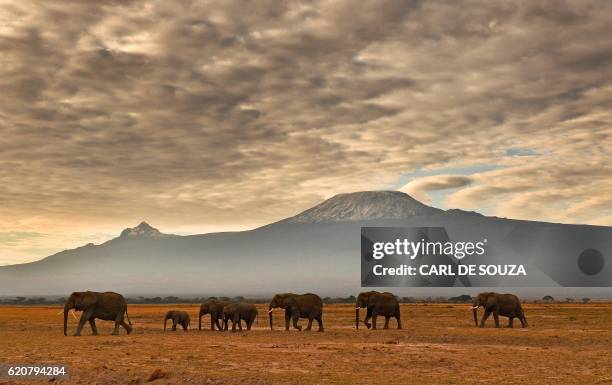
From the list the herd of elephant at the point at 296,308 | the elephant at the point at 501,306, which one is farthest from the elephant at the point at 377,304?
the elephant at the point at 501,306

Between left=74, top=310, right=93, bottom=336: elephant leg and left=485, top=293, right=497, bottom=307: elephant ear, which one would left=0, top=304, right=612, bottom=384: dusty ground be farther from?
left=485, top=293, right=497, bottom=307: elephant ear

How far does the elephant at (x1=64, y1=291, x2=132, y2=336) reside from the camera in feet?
129

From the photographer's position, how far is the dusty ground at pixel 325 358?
884 inches

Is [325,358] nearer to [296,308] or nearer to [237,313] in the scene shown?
[296,308]

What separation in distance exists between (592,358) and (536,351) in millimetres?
2858

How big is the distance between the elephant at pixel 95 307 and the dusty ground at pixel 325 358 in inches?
68.9

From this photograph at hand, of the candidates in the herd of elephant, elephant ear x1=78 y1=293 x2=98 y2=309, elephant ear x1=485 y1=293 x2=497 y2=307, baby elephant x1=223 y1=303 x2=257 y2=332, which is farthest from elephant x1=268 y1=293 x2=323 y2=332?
elephant ear x1=485 y1=293 x2=497 y2=307

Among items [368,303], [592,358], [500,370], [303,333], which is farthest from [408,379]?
[368,303]

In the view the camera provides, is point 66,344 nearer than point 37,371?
No

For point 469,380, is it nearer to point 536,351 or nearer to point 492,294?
point 536,351

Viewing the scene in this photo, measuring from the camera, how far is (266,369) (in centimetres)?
2427

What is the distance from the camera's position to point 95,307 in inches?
1564

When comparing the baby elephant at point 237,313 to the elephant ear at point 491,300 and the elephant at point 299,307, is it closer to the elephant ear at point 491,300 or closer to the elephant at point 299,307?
the elephant at point 299,307

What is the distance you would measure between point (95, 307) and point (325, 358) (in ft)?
57.1
